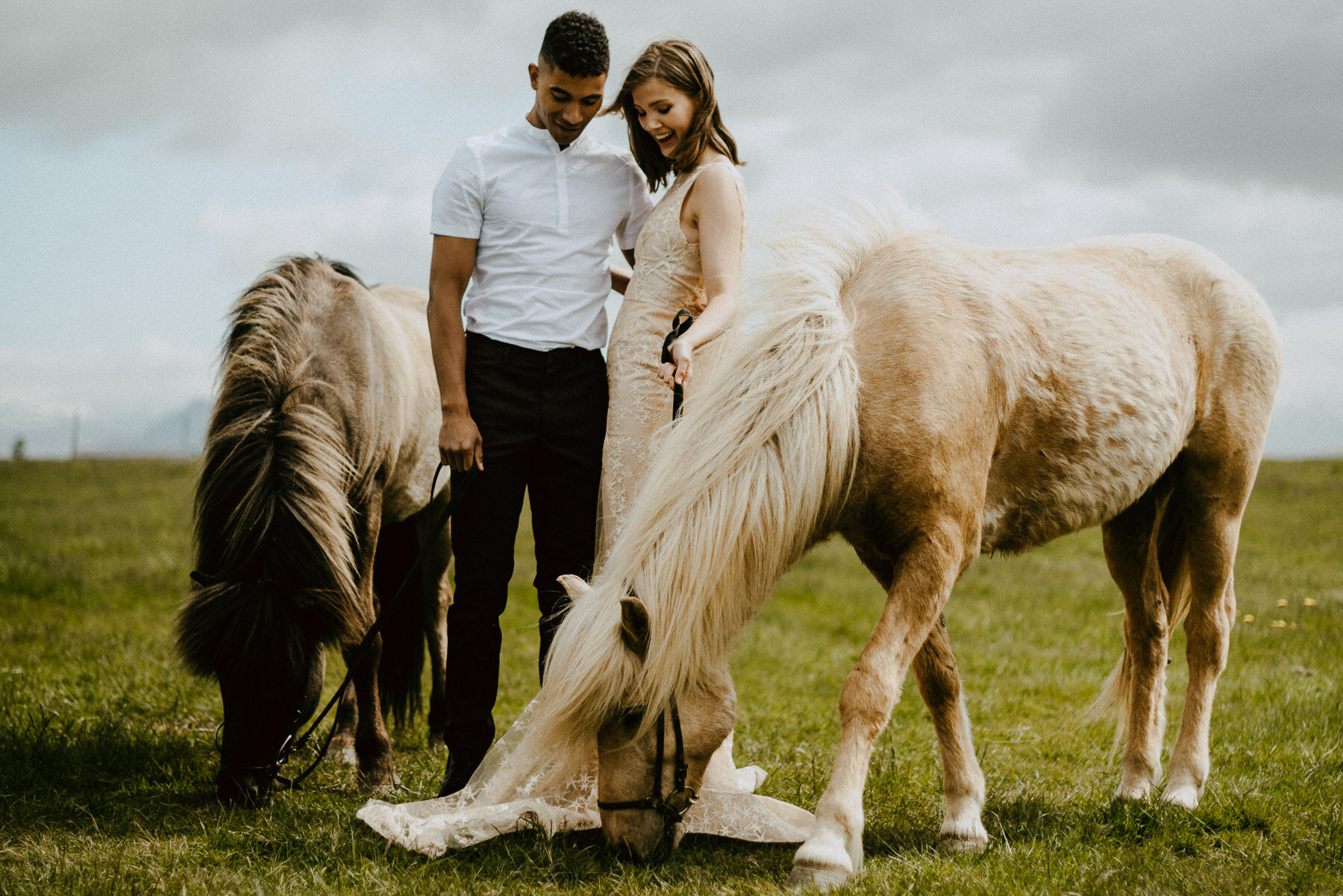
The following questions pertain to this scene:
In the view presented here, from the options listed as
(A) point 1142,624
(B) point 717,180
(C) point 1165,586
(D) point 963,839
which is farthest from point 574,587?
(C) point 1165,586

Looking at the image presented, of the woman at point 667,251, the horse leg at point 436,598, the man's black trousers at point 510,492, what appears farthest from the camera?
the horse leg at point 436,598

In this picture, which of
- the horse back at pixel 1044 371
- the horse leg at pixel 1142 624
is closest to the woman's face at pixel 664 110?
the horse back at pixel 1044 371

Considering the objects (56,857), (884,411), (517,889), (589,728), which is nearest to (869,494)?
(884,411)

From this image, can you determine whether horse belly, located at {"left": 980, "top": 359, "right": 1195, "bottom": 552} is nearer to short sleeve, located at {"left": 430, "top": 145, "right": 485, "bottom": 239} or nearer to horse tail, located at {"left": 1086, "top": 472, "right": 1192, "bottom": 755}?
horse tail, located at {"left": 1086, "top": 472, "right": 1192, "bottom": 755}

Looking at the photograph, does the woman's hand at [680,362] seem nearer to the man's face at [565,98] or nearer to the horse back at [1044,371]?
the horse back at [1044,371]

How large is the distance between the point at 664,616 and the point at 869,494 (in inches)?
29.5

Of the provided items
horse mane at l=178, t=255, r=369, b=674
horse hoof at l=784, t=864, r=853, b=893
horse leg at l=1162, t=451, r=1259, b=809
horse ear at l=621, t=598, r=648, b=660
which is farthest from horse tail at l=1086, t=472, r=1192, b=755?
horse mane at l=178, t=255, r=369, b=674

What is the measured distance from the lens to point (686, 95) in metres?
3.42

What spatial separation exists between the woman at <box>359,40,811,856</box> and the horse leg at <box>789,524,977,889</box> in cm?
50

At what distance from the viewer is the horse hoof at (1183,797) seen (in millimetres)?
3585

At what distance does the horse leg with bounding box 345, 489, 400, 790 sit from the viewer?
4.30 m

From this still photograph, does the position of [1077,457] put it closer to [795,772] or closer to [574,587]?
[795,772]

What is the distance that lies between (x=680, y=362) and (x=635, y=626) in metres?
0.83

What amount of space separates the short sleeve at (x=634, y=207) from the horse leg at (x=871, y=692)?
165cm
